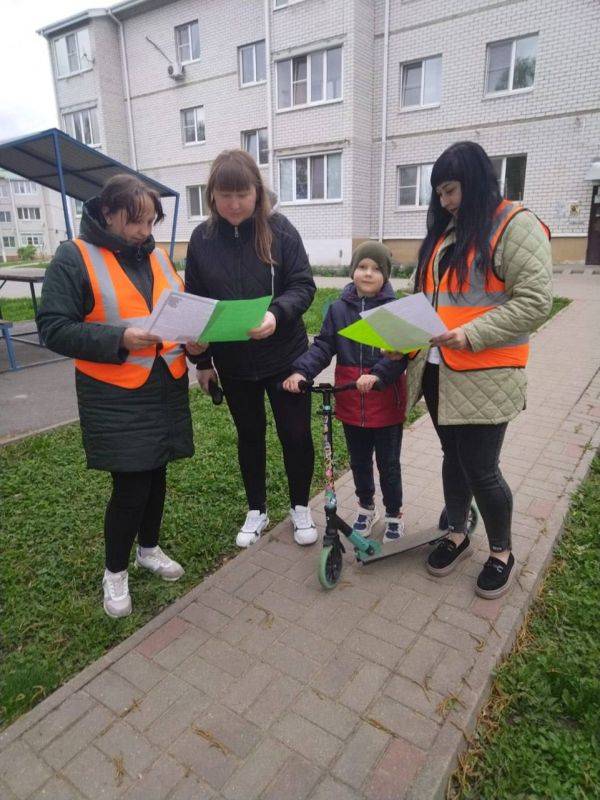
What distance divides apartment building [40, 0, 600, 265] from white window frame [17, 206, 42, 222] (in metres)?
39.8

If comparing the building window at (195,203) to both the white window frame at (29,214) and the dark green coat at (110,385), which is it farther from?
the white window frame at (29,214)

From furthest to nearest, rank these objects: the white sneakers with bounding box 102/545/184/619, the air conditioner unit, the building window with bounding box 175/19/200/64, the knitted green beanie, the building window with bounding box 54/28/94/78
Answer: the building window with bounding box 54/28/94/78 < the air conditioner unit < the building window with bounding box 175/19/200/64 < the knitted green beanie < the white sneakers with bounding box 102/545/184/619

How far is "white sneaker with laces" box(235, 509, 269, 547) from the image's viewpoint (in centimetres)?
312

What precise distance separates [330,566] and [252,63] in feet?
68.8

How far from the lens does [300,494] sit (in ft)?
10.2

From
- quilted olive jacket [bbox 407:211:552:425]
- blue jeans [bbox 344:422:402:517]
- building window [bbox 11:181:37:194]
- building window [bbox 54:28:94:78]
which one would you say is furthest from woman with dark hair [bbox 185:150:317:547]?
building window [bbox 11:181:37:194]

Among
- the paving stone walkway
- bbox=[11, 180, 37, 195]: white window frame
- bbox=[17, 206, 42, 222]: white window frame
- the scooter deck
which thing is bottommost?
the paving stone walkway

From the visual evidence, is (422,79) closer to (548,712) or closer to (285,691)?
(548,712)

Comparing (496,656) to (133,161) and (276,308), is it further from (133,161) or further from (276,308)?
(133,161)

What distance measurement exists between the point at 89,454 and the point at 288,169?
722 inches

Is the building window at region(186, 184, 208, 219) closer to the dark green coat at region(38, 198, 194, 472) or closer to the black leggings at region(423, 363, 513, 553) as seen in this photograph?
the dark green coat at region(38, 198, 194, 472)

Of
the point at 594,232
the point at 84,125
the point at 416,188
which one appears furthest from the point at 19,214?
the point at 594,232

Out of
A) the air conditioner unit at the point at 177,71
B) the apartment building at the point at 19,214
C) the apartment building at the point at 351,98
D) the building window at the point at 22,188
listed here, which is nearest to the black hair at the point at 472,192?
the apartment building at the point at 351,98

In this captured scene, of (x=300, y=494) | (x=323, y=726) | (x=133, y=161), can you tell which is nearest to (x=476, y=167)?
(x=300, y=494)
